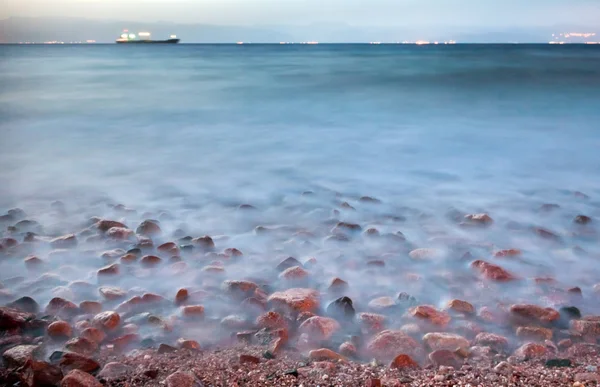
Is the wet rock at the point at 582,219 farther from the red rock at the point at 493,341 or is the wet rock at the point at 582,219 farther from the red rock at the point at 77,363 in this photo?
the red rock at the point at 77,363

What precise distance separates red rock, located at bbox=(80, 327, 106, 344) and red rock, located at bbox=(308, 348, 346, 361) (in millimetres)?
1268

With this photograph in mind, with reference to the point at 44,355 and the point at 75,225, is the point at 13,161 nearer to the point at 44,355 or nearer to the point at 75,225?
the point at 75,225

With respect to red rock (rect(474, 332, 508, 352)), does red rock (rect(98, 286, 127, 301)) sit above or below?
below

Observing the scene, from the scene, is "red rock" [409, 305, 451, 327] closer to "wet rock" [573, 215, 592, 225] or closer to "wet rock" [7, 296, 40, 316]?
"wet rock" [7, 296, 40, 316]

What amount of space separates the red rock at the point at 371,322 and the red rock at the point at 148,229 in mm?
2350

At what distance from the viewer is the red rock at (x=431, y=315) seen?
10.3ft

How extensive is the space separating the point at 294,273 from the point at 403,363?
137cm

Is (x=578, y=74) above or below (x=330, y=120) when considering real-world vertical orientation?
above

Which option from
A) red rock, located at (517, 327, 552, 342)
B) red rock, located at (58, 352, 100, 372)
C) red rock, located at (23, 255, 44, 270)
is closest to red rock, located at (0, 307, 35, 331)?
red rock, located at (58, 352, 100, 372)

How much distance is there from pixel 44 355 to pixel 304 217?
303 cm

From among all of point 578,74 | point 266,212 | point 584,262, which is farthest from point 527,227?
point 578,74

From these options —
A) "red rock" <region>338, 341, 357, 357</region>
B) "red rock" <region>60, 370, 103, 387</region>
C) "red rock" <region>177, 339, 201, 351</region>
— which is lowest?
"red rock" <region>177, 339, 201, 351</region>

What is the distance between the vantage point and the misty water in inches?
152

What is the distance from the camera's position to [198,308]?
3.28m
